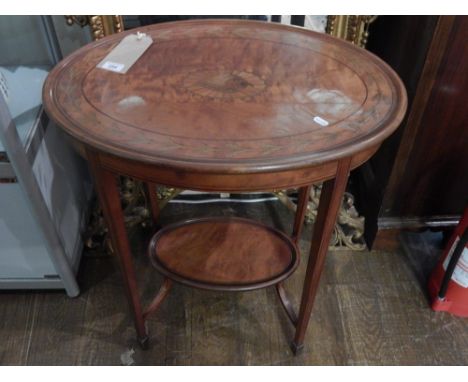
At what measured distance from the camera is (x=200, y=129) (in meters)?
0.77

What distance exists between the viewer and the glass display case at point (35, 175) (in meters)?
1.03

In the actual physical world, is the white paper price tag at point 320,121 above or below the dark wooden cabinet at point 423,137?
above

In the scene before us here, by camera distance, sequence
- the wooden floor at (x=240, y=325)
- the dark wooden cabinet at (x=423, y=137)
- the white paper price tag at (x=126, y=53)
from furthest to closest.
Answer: the wooden floor at (x=240, y=325), the dark wooden cabinet at (x=423, y=137), the white paper price tag at (x=126, y=53)

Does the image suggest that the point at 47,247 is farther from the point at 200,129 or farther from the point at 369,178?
the point at 369,178

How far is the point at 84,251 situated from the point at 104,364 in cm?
39

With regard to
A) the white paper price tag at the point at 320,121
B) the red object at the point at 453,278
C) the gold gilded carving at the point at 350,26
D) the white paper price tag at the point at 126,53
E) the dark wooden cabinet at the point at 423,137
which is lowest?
the red object at the point at 453,278

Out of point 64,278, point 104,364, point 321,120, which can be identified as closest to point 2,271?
point 64,278

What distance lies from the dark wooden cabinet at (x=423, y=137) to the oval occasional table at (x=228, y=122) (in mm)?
204

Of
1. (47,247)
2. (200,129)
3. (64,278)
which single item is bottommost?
(64,278)

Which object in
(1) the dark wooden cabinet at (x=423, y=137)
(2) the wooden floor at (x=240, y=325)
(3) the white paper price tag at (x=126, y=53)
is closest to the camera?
(3) the white paper price tag at (x=126, y=53)

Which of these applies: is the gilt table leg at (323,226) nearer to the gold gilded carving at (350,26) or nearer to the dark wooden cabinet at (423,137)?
the dark wooden cabinet at (423,137)

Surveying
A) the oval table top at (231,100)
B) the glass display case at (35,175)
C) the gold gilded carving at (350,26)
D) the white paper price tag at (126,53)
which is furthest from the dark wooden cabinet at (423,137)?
the glass display case at (35,175)

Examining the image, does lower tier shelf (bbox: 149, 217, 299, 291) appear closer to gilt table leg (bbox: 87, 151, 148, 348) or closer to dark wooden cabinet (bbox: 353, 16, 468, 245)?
gilt table leg (bbox: 87, 151, 148, 348)

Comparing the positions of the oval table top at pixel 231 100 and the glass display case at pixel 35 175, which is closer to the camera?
the oval table top at pixel 231 100
